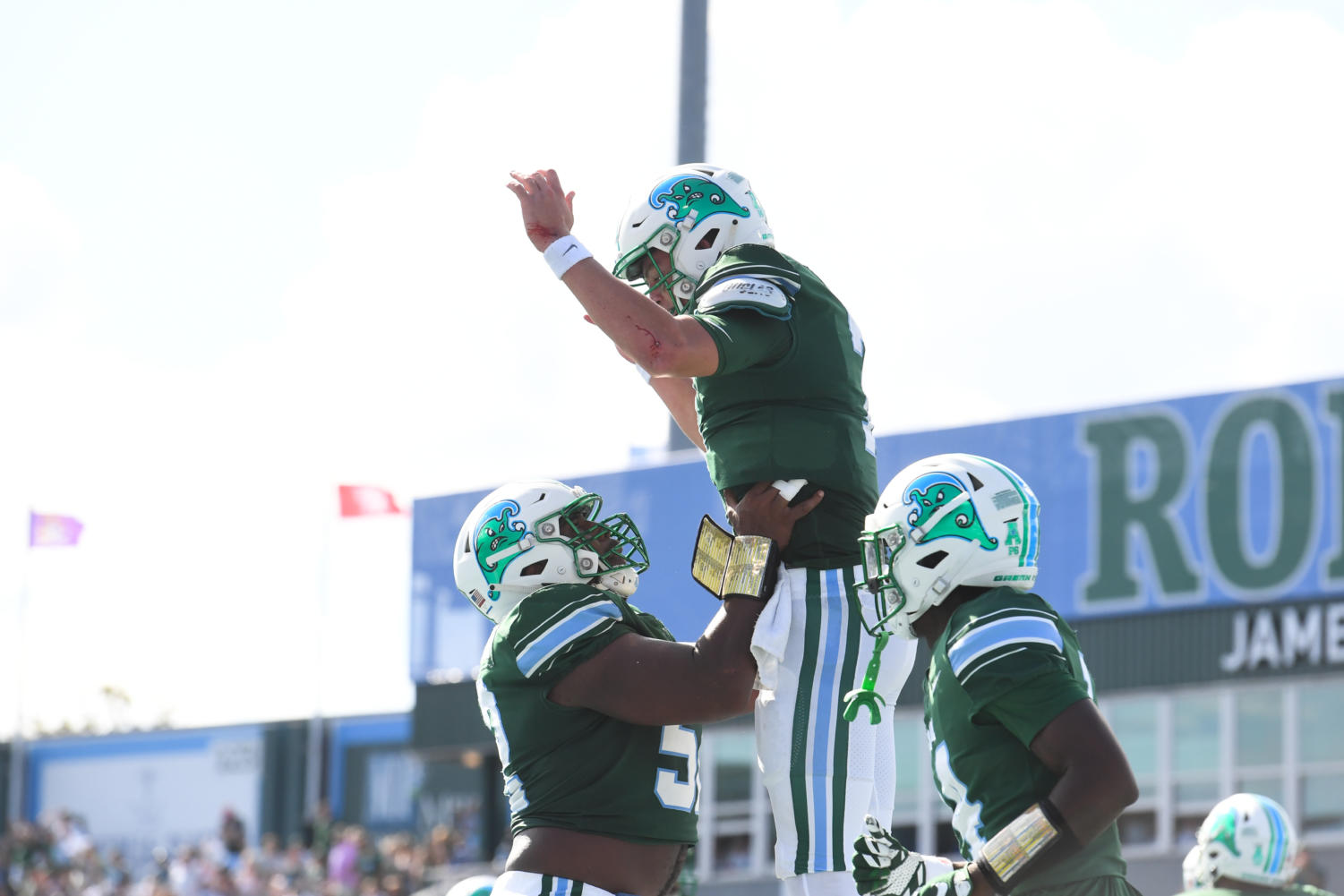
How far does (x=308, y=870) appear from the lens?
29891 mm

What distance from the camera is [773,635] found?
270 inches

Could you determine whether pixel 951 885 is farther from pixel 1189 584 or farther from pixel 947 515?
pixel 1189 584

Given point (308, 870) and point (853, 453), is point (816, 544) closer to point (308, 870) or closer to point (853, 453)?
point (853, 453)

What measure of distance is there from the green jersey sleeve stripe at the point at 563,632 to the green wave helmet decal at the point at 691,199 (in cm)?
137

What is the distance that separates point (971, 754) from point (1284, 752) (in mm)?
22138

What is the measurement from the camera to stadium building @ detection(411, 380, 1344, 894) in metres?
26.1

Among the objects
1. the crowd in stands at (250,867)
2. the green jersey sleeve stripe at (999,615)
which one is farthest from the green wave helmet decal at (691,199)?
the crowd in stands at (250,867)

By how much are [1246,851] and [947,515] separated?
13.0 feet

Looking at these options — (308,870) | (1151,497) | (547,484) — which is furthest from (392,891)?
(547,484)

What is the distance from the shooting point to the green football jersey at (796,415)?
23.0ft

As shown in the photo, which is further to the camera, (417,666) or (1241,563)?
(417,666)

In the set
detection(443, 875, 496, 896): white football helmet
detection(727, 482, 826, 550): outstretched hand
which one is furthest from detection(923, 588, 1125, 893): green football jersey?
detection(443, 875, 496, 896): white football helmet

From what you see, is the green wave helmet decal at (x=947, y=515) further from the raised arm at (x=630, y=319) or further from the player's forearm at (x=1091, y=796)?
the raised arm at (x=630, y=319)

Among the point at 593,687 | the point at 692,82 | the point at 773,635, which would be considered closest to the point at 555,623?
the point at 593,687
